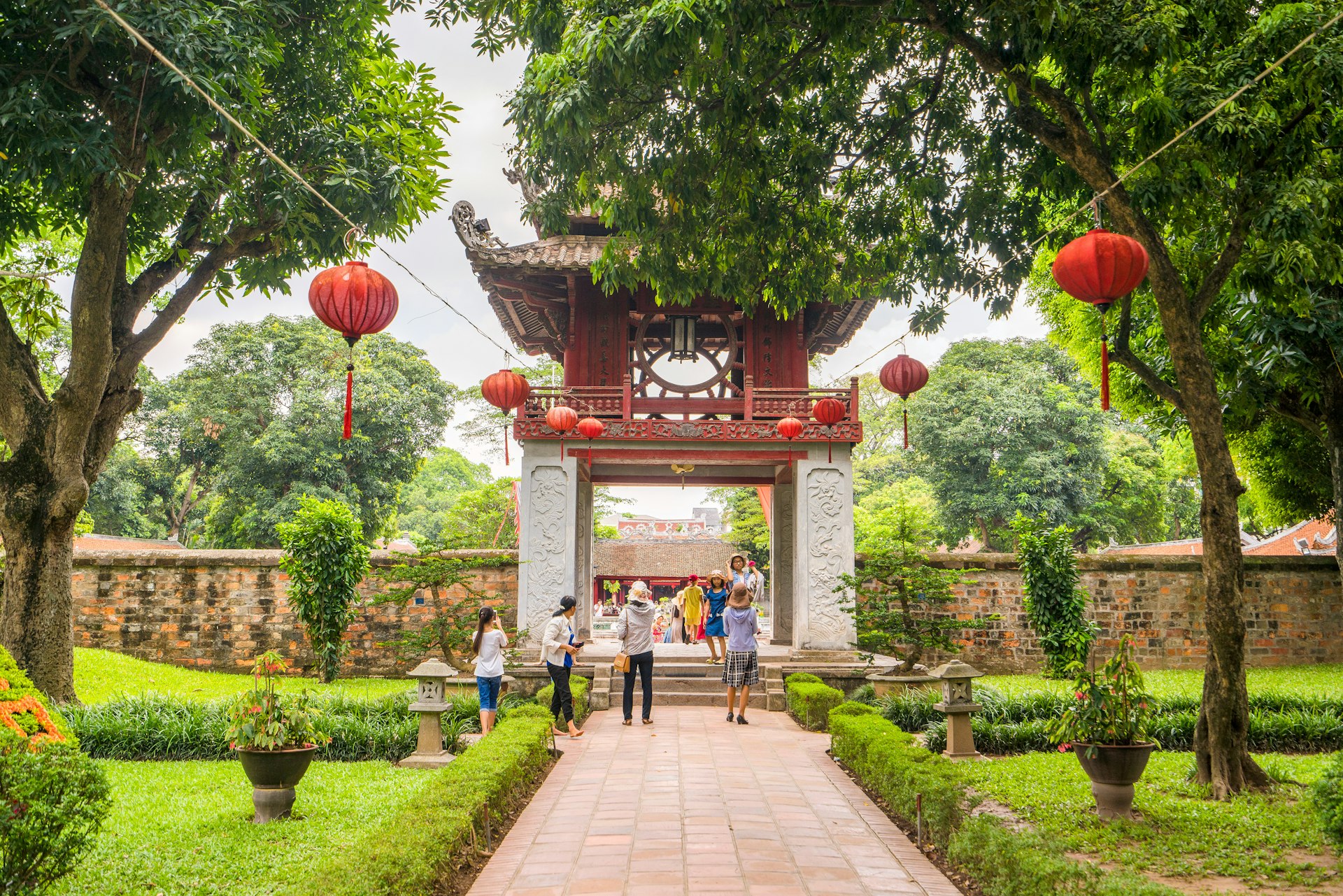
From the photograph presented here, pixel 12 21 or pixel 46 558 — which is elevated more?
pixel 12 21

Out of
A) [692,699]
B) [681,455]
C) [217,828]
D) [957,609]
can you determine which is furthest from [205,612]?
[957,609]

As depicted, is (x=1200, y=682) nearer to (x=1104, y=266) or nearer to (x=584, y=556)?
(x=584, y=556)

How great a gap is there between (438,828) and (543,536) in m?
8.24

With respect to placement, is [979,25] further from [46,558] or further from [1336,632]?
[1336,632]

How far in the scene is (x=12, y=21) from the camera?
7.43 meters

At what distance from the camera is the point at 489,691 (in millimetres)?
8180

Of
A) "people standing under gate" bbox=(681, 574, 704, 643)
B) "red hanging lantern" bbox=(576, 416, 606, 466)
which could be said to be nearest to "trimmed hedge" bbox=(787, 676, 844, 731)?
"red hanging lantern" bbox=(576, 416, 606, 466)

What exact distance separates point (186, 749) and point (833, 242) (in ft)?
24.7

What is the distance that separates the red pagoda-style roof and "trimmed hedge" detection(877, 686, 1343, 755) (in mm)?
6503

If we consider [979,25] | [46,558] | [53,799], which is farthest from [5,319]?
[979,25]

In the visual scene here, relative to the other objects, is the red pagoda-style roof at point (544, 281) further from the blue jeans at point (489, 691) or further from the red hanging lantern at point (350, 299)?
the red hanging lantern at point (350, 299)

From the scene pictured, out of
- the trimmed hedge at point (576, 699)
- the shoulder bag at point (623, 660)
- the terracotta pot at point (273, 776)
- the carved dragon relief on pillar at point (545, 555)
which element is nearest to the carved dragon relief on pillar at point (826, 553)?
the carved dragon relief on pillar at point (545, 555)

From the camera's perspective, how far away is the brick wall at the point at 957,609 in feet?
47.8

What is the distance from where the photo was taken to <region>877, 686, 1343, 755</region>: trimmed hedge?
328 inches
